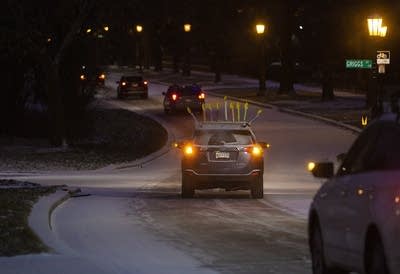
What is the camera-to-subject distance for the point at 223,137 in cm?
2505

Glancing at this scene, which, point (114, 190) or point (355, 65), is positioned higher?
point (355, 65)

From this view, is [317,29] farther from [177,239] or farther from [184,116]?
[177,239]

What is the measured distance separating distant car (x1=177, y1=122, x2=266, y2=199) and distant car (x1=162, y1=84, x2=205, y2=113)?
37.3 metres

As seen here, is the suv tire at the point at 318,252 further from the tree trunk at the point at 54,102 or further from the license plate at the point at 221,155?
the tree trunk at the point at 54,102

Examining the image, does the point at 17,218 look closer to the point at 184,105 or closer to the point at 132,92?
the point at 184,105

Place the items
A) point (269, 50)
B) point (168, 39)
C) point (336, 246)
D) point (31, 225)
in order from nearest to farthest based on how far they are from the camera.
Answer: point (336, 246) < point (31, 225) < point (269, 50) < point (168, 39)

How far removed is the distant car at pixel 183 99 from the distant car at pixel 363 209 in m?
50.6

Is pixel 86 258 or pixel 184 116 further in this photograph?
pixel 184 116

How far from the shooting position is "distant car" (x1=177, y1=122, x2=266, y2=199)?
25.0m

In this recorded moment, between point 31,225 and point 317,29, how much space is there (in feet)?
166

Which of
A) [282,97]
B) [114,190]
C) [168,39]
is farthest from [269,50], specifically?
[114,190]

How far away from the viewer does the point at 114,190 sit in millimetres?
27938

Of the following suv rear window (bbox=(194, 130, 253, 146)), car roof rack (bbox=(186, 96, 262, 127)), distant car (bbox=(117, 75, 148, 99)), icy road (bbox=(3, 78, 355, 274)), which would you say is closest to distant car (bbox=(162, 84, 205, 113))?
car roof rack (bbox=(186, 96, 262, 127))

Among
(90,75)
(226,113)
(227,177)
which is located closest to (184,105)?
(226,113)
